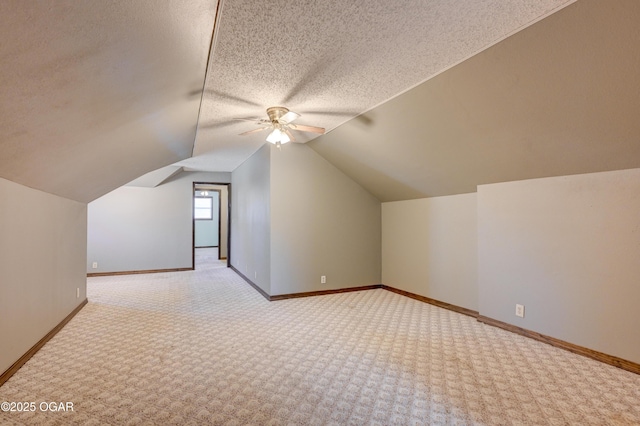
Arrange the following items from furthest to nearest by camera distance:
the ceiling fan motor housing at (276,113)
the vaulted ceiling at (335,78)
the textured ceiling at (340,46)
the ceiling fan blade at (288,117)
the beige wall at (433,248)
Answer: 1. the beige wall at (433,248)
2. the ceiling fan motor housing at (276,113)
3. the ceiling fan blade at (288,117)
4. the textured ceiling at (340,46)
5. the vaulted ceiling at (335,78)

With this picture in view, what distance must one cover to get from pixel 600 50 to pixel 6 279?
437 centimetres

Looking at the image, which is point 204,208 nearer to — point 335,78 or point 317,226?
point 317,226

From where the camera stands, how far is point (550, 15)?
181 centimetres

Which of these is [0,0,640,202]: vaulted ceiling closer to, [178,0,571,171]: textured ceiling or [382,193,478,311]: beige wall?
[178,0,571,171]: textured ceiling

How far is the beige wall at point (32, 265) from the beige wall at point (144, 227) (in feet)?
9.96

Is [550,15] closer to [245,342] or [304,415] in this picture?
[304,415]

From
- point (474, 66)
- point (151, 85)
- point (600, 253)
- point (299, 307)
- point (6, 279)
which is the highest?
point (474, 66)

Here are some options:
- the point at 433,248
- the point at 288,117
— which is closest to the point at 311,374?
the point at 288,117

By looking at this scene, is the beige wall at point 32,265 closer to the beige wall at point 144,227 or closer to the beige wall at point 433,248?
the beige wall at point 144,227

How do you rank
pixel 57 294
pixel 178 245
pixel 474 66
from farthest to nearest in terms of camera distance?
pixel 178 245, pixel 57 294, pixel 474 66

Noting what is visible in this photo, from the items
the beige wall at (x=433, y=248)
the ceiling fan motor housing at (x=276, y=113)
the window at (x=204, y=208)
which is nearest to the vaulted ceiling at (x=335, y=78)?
the ceiling fan motor housing at (x=276, y=113)

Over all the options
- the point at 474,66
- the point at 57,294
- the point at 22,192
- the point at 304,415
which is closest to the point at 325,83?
the point at 474,66

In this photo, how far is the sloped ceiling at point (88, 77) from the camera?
1.25m

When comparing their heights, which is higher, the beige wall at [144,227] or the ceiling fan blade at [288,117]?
the ceiling fan blade at [288,117]
